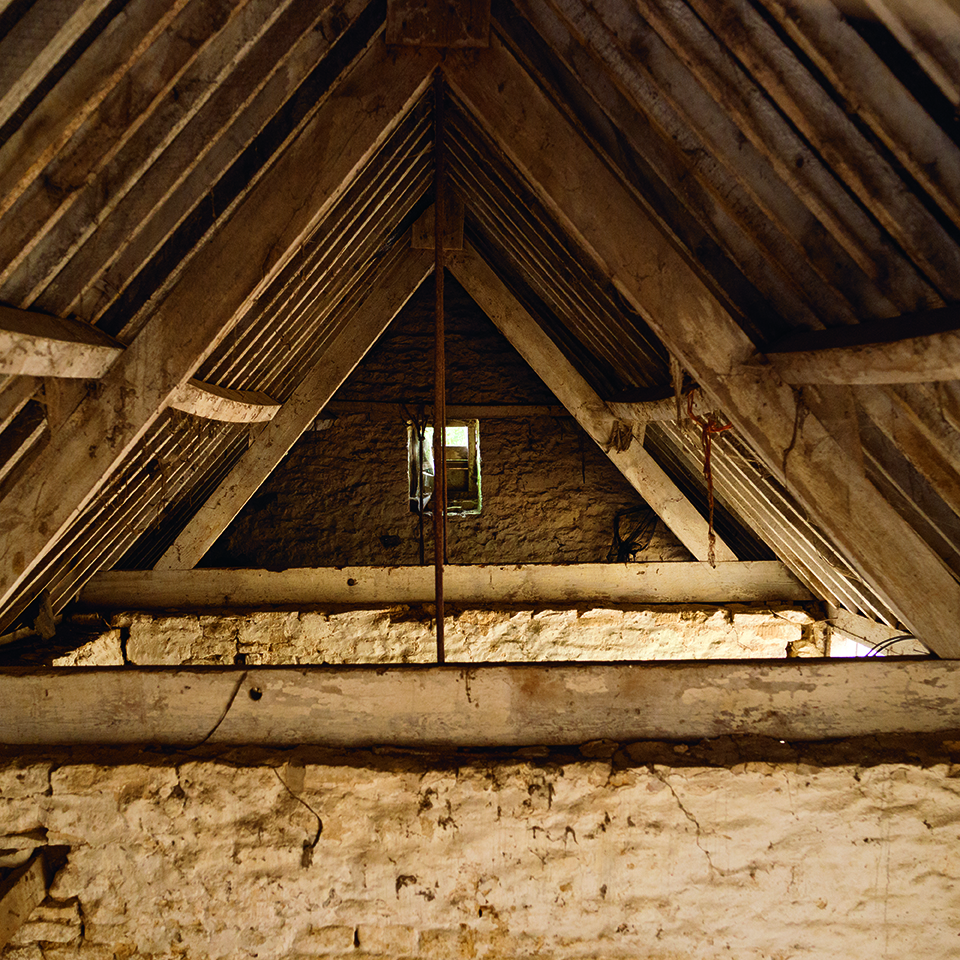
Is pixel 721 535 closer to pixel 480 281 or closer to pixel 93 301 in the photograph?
pixel 480 281

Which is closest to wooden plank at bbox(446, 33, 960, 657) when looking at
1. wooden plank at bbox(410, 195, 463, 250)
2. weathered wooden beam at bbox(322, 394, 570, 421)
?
wooden plank at bbox(410, 195, 463, 250)

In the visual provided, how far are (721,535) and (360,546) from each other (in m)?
3.02

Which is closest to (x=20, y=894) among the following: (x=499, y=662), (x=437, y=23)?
(x=499, y=662)

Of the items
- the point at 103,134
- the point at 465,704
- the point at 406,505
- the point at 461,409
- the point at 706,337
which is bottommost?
the point at 465,704

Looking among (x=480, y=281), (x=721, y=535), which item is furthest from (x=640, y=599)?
(x=480, y=281)

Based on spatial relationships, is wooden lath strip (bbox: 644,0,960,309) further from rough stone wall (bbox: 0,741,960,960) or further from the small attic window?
the small attic window

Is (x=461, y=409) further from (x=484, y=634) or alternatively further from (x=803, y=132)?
(x=803, y=132)

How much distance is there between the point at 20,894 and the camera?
2.37m

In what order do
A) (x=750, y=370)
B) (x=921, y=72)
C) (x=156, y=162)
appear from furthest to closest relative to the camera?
(x=750, y=370) < (x=156, y=162) < (x=921, y=72)

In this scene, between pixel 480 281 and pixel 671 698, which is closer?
pixel 671 698

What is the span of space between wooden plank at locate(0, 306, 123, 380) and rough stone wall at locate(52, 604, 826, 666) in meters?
2.97

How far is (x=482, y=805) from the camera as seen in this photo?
249 cm

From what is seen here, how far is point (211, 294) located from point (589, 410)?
125 inches

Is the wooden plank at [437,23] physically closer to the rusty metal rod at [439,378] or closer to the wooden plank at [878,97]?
the rusty metal rod at [439,378]
